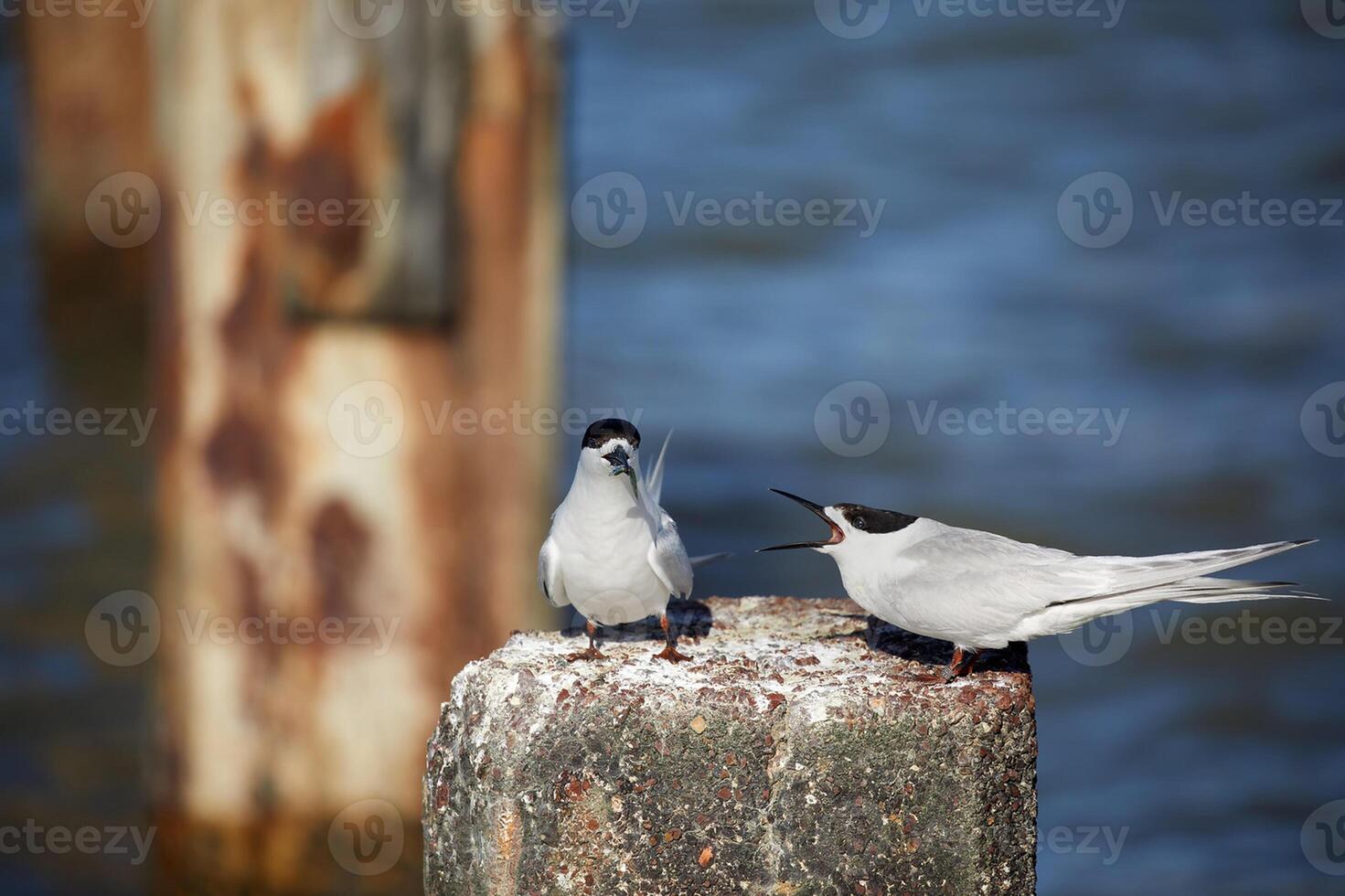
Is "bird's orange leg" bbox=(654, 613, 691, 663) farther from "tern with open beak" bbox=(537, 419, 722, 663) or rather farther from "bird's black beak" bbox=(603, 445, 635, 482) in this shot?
"bird's black beak" bbox=(603, 445, 635, 482)

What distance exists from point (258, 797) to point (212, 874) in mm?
375

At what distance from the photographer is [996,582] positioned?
399 cm

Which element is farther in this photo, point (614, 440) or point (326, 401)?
point (326, 401)

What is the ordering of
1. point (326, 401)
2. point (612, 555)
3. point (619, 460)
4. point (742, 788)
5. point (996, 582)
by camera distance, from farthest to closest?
1. point (326, 401)
2. point (612, 555)
3. point (619, 460)
4. point (996, 582)
5. point (742, 788)

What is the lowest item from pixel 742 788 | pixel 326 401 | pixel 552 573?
pixel 742 788

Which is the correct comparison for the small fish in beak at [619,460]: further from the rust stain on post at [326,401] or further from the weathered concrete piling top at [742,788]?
the rust stain on post at [326,401]

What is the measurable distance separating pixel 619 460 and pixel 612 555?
31 cm

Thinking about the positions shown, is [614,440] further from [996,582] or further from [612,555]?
[996,582]

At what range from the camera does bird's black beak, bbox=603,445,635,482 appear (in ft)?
13.4

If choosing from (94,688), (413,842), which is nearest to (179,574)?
(413,842)

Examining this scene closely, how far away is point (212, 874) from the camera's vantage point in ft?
19.4

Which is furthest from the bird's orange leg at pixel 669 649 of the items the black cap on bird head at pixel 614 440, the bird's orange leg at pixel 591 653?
the black cap on bird head at pixel 614 440

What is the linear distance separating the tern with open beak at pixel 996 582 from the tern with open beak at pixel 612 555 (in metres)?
0.46

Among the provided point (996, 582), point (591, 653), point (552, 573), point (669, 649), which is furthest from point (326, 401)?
point (996, 582)
